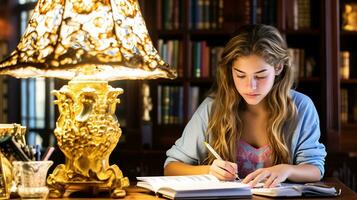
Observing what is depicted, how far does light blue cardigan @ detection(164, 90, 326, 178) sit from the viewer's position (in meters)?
2.58

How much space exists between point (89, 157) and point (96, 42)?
1.10 feet

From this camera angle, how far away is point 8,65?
6.63 feet

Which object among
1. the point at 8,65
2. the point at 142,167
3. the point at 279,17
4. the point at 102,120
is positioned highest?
the point at 279,17

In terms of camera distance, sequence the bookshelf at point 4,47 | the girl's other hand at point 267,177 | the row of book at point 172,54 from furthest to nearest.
Answer: the bookshelf at point 4,47 → the row of book at point 172,54 → the girl's other hand at point 267,177

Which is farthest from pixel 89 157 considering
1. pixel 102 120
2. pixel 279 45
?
pixel 279 45

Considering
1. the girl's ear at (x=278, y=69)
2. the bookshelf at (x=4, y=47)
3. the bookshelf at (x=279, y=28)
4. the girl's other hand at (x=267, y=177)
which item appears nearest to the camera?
the girl's other hand at (x=267, y=177)

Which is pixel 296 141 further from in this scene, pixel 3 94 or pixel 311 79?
pixel 3 94

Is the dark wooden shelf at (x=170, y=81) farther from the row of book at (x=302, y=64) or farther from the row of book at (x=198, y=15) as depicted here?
the row of book at (x=302, y=64)

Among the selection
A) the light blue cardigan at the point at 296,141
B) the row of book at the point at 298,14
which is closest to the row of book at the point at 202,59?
the row of book at the point at 298,14

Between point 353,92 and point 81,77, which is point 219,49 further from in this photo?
point 81,77

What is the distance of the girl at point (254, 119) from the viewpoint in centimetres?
255

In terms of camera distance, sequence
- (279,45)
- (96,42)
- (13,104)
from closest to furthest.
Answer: (96,42) < (279,45) < (13,104)

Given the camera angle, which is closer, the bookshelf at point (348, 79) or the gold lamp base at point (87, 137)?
the gold lamp base at point (87, 137)

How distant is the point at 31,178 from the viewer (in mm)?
1883
